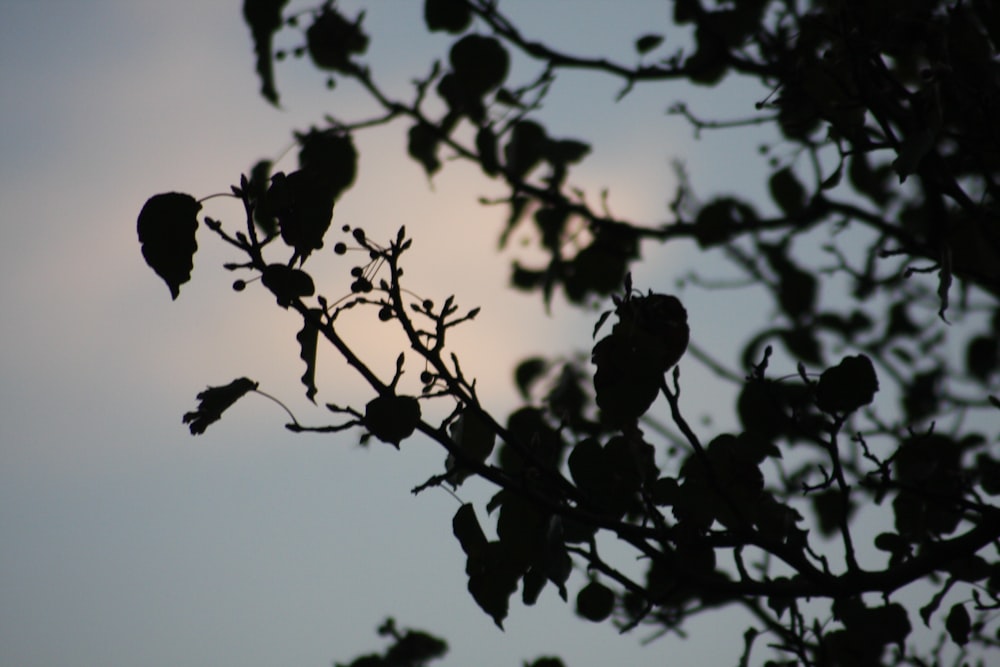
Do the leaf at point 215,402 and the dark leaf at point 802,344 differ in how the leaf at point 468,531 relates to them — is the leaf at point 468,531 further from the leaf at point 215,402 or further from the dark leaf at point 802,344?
the dark leaf at point 802,344

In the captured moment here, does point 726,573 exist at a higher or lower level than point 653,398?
higher

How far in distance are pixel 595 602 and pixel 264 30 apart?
7.05 ft

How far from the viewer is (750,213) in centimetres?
507

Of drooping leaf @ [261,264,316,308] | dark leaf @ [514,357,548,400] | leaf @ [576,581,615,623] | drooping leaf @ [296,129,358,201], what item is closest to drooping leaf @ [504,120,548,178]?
drooping leaf @ [296,129,358,201]

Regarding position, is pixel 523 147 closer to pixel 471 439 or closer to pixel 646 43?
pixel 646 43

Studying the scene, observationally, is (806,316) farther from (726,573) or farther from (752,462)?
(752,462)

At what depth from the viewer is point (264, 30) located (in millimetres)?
3424

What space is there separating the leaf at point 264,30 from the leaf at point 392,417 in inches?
79.4

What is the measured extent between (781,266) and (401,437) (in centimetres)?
409

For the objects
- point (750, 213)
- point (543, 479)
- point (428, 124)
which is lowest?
point (543, 479)

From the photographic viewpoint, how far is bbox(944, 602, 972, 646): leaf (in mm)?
2449

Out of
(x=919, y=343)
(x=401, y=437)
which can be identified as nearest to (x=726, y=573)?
(x=401, y=437)

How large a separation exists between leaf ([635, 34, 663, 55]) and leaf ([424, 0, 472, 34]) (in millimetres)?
749

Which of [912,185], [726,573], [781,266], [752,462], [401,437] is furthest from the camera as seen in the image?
[781,266]
